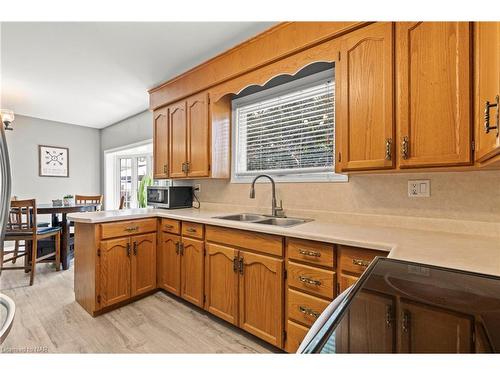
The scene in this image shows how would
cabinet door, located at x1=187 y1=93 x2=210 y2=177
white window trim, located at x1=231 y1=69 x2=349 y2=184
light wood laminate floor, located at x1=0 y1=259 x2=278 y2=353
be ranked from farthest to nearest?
cabinet door, located at x1=187 y1=93 x2=210 y2=177 < white window trim, located at x1=231 y1=69 x2=349 y2=184 < light wood laminate floor, located at x1=0 y1=259 x2=278 y2=353

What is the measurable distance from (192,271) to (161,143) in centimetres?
174

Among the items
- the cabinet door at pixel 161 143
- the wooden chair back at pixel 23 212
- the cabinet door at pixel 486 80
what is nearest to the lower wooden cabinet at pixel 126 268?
the cabinet door at pixel 161 143

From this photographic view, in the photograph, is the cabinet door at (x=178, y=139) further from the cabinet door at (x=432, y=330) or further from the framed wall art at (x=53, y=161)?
the framed wall art at (x=53, y=161)

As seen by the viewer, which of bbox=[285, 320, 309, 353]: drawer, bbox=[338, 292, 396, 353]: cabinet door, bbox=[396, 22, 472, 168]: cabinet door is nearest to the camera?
bbox=[338, 292, 396, 353]: cabinet door

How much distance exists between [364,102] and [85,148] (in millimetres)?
5890

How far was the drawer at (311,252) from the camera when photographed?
1382 mm

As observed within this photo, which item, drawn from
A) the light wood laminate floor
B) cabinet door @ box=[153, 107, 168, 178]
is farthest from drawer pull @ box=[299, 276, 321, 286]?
cabinet door @ box=[153, 107, 168, 178]

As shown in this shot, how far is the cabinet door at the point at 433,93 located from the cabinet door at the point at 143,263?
2274 mm

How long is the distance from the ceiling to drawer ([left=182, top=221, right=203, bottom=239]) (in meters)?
1.70

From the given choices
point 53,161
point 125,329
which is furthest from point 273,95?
point 53,161

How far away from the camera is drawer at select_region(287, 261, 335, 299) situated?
139 centimetres

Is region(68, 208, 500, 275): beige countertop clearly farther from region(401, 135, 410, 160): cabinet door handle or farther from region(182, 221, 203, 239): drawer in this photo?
region(401, 135, 410, 160): cabinet door handle

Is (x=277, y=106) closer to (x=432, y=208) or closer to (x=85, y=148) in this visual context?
(x=432, y=208)

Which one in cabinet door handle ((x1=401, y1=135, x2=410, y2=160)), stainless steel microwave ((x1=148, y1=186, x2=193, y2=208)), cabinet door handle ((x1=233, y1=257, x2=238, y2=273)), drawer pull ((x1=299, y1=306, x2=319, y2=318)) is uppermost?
cabinet door handle ((x1=401, y1=135, x2=410, y2=160))
